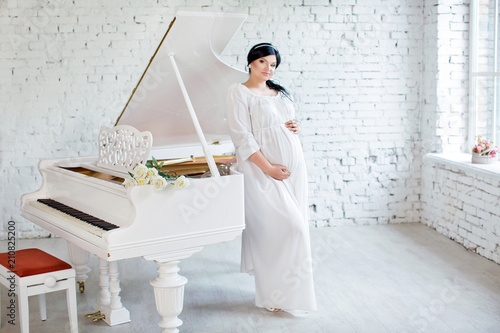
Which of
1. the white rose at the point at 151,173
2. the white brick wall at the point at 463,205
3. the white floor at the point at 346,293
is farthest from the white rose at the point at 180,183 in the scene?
the white brick wall at the point at 463,205

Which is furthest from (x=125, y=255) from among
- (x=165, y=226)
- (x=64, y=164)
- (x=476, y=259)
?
(x=476, y=259)

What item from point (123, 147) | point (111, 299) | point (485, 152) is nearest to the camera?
point (123, 147)

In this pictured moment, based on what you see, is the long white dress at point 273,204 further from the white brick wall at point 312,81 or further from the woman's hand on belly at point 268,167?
the white brick wall at point 312,81

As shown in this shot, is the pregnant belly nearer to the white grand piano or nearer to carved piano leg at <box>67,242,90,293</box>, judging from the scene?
the white grand piano

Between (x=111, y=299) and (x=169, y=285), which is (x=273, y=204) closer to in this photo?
(x=169, y=285)

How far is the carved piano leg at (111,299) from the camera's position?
11.8ft

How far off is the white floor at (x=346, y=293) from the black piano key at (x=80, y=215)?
711 millimetres

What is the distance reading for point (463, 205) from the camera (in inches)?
207

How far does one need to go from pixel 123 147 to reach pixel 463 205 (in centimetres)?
318

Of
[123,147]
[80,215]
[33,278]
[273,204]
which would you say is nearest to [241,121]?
[273,204]

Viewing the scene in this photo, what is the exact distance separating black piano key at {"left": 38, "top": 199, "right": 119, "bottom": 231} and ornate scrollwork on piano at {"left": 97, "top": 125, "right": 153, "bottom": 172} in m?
0.32

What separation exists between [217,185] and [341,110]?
3.26 metres

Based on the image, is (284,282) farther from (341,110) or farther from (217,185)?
(341,110)

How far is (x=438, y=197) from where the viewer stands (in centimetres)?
580
